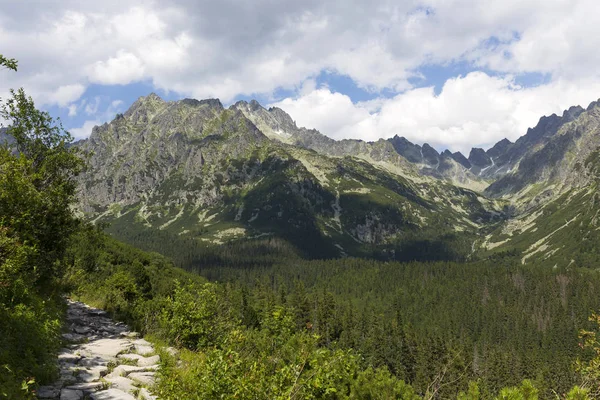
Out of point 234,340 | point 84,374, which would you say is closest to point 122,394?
point 84,374

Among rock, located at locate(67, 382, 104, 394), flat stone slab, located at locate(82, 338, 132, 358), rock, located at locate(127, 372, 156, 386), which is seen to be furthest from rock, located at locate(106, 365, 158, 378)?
flat stone slab, located at locate(82, 338, 132, 358)

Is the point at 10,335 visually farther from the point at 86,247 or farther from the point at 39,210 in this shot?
the point at 86,247

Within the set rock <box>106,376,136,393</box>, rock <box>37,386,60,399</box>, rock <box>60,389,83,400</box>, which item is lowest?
rock <box>106,376,136,393</box>

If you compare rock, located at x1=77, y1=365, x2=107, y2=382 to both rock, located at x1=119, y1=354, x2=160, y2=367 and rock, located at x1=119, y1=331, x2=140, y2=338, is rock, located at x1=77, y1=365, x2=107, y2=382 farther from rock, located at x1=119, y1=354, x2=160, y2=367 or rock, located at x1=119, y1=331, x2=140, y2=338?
rock, located at x1=119, y1=331, x2=140, y2=338

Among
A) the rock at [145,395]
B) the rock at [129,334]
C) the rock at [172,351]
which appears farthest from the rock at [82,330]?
the rock at [145,395]

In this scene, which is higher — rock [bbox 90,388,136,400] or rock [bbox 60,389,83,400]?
rock [bbox 60,389,83,400]

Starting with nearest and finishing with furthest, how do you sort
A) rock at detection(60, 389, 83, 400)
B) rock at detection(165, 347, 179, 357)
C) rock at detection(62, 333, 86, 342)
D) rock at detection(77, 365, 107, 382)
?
rock at detection(60, 389, 83, 400), rock at detection(77, 365, 107, 382), rock at detection(165, 347, 179, 357), rock at detection(62, 333, 86, 342)

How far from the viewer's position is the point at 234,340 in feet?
49.3

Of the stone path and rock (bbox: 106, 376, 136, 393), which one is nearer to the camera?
the stone path

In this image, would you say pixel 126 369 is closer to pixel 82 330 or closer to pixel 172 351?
pixel 172 351

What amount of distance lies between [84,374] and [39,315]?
319 centimetres

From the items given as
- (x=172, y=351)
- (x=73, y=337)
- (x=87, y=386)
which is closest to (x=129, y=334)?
(x=73, y=337)

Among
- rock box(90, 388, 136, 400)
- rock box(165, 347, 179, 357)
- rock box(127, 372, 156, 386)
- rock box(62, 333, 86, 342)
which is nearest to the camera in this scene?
rock box(90, 388, 136, 400)

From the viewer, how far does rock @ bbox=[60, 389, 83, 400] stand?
12.0 meters
